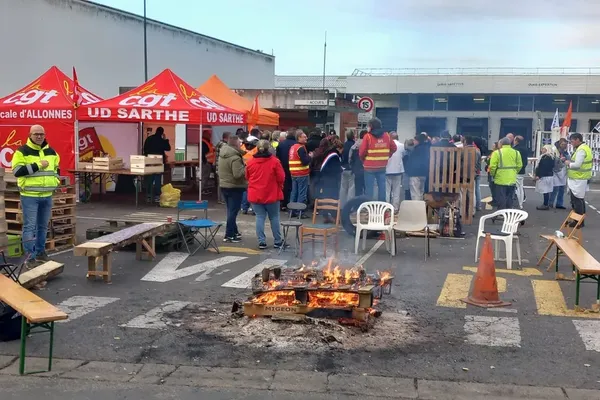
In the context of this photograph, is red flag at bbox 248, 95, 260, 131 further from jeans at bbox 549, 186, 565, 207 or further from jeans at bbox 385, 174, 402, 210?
jeans at bbox 549, 186, 565, 207

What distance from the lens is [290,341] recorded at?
241 inches

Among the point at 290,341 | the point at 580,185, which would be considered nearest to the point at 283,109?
the point at 580,185

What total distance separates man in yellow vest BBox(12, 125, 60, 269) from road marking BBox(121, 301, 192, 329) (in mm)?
2360

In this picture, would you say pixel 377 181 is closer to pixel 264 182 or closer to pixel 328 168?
pixel 328 168

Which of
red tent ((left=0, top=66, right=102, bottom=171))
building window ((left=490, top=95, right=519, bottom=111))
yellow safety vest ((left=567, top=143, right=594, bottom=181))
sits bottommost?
yellow safety vest ((left=567, top=143, right=594, bottom=181))

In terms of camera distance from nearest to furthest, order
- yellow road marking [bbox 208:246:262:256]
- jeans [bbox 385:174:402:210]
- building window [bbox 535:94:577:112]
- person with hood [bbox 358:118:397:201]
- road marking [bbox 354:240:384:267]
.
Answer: road marking [bbox 354:240:384:267]
yellow road marking [bbox 208:246:262:256]
person with hood [bbox 358:118:397:201]
jeans [bbox 385:174:402:210]
building window [bbox 535:94:577:112]

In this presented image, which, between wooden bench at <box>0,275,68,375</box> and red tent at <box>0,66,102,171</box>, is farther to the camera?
red tent at <box>0,66,102,171</box>

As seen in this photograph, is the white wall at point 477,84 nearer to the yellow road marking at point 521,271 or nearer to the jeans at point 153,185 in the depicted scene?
the jeans at point 153,185

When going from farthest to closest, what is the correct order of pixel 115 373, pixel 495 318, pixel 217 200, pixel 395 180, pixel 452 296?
1. pixel 217 200
2. pixel 395 180
3. pixel 452 296
4. pixel 495 318
5. pixel 115 373

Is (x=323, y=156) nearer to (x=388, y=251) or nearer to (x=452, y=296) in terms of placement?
(x=388, y=251)

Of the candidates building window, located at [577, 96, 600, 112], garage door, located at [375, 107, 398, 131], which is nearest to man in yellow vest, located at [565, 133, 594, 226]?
building window, located at [577, 96, 600, 112]

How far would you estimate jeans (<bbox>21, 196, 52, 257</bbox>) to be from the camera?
28.7ft

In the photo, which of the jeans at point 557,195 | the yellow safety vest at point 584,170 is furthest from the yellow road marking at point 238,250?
the jeans at point 557,195

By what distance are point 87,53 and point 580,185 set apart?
60.8 feet
